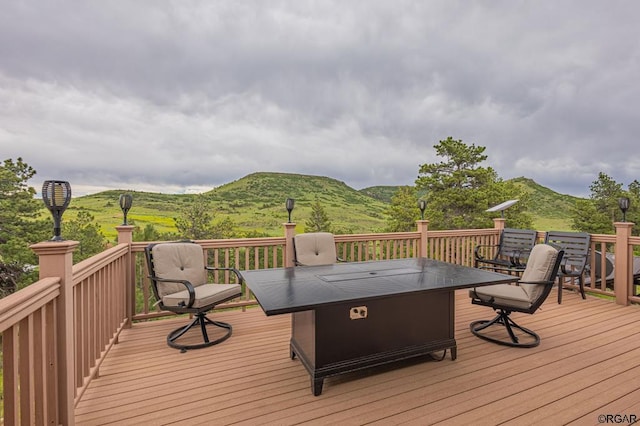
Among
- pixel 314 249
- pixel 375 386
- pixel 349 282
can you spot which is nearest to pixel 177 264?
pixel 314 249

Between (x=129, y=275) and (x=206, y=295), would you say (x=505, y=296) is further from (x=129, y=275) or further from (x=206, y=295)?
(x=129, y=275)

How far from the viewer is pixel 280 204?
14.8 m

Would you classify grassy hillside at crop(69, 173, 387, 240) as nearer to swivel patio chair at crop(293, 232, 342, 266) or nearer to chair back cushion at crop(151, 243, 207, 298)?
swivel patio chair at crop(293, 232, 342, 266)

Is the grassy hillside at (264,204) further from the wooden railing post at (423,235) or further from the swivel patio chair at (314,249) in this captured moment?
the swivel patio chair at (314,249)

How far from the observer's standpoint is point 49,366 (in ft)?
4.97

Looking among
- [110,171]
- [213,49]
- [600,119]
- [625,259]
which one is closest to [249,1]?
[213,49]

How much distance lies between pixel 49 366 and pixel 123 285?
6.32 feet

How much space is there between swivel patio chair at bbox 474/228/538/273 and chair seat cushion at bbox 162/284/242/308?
13.7ft

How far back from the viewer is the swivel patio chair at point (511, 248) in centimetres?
525

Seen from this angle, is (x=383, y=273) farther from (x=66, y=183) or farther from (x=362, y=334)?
(x=66, y=183)

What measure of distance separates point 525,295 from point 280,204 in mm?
12579

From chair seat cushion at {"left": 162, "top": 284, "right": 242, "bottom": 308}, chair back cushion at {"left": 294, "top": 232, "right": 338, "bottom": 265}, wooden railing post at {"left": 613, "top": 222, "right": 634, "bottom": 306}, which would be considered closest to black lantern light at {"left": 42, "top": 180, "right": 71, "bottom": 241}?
chair seat cushion at {"left": 162, "top": 284, "right": 242, "bottom": 308}

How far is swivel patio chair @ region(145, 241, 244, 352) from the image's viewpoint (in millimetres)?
2896

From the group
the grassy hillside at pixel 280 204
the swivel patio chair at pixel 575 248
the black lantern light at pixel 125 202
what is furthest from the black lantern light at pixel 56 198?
the grassy hillside at pixel 280 204
